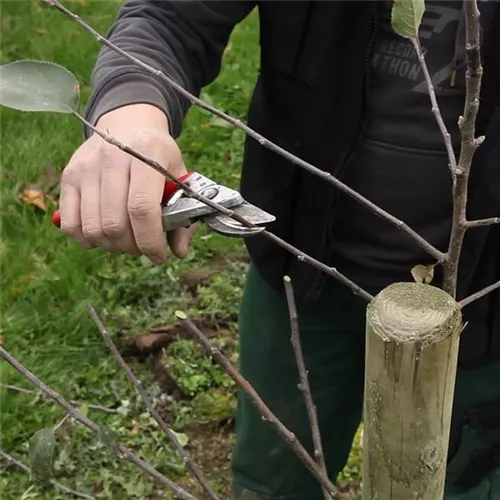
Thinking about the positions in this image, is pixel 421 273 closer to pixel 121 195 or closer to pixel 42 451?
pixel 121 195

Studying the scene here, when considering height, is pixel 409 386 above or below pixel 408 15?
below

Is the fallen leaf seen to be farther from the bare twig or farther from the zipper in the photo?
the bare twig

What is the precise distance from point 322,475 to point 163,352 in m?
1.48

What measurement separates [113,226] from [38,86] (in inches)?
7.2

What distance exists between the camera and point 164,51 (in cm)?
104

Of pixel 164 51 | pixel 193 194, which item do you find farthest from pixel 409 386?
pixel 164 51

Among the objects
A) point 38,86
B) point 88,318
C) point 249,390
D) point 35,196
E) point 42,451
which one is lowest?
point 88,318

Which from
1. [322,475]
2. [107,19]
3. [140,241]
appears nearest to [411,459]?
[322,475]

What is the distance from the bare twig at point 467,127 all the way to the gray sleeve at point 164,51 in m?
0.40

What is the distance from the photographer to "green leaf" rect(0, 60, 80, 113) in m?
0.68

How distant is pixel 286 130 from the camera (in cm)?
125

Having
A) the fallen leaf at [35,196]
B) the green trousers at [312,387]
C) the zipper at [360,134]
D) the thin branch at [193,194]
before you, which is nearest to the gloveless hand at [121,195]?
the thin branch at [193,194]

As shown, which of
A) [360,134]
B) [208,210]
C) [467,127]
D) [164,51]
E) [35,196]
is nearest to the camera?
[467,127]

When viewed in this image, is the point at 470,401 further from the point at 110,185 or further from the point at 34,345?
the point at 34,345
